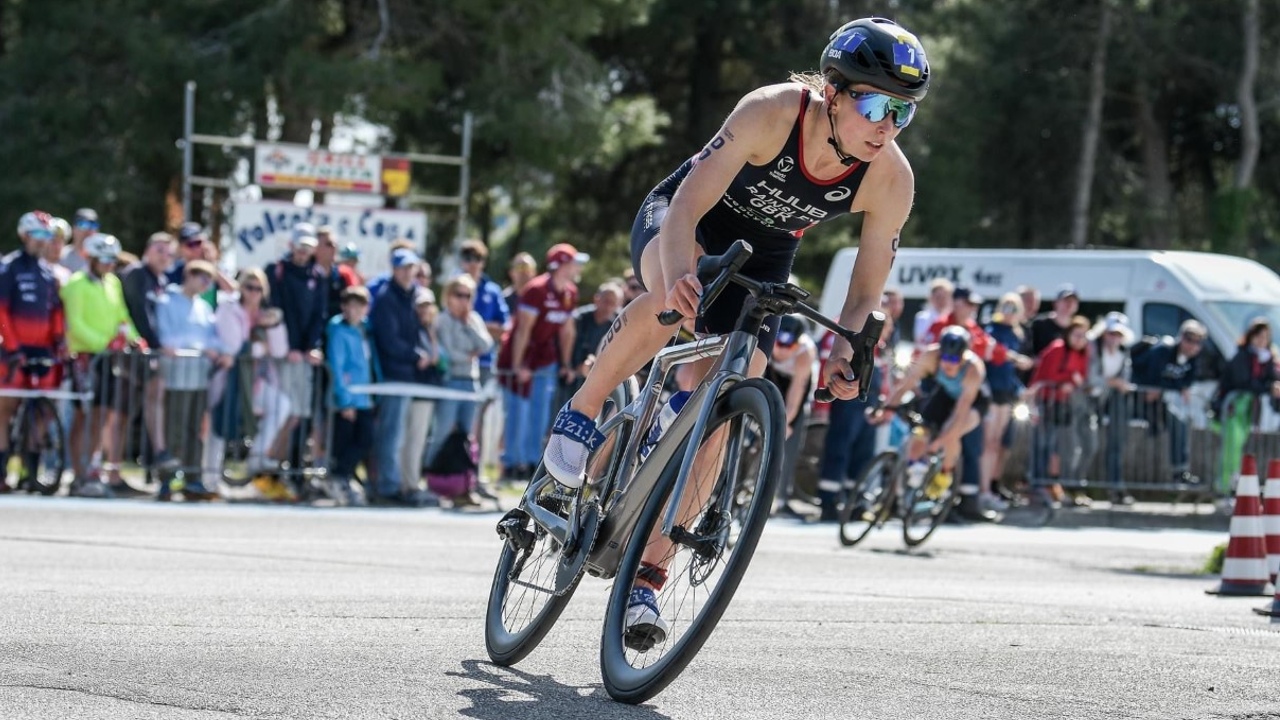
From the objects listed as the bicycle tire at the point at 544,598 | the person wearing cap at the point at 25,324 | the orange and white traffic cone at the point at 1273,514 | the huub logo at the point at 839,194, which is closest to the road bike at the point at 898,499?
the orange and white traffic cone at the point at 1273,514

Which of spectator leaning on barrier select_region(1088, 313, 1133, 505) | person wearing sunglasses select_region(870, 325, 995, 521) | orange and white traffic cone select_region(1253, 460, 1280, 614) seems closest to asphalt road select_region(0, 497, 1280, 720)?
orange and white traffic cone select_region(1253, 460, 1280, 614)

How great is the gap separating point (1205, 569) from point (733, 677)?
8.05 metres

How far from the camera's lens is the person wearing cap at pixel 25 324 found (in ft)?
49.9

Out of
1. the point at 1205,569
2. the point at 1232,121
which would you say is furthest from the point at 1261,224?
the point at 1205,569

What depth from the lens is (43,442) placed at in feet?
50.5

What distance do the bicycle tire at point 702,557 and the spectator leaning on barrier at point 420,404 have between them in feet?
35.7

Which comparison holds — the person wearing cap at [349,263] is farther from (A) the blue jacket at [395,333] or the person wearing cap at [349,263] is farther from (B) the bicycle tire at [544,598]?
(B) the bicycle tire at [544,598]

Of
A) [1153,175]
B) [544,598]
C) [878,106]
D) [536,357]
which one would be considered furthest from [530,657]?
[1153,175]

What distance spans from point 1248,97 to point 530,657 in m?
41.1

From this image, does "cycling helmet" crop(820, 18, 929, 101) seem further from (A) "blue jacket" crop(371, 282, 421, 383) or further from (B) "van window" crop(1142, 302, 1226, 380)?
(B) "van window" crop(1142, 302, 1226, 380)

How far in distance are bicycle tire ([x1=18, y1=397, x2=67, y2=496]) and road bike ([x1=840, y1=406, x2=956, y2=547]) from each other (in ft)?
19.6

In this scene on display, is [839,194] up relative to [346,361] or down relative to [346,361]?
up

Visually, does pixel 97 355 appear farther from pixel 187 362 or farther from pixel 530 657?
pixel 530 657

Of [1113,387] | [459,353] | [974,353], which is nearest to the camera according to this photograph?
[459,353]
